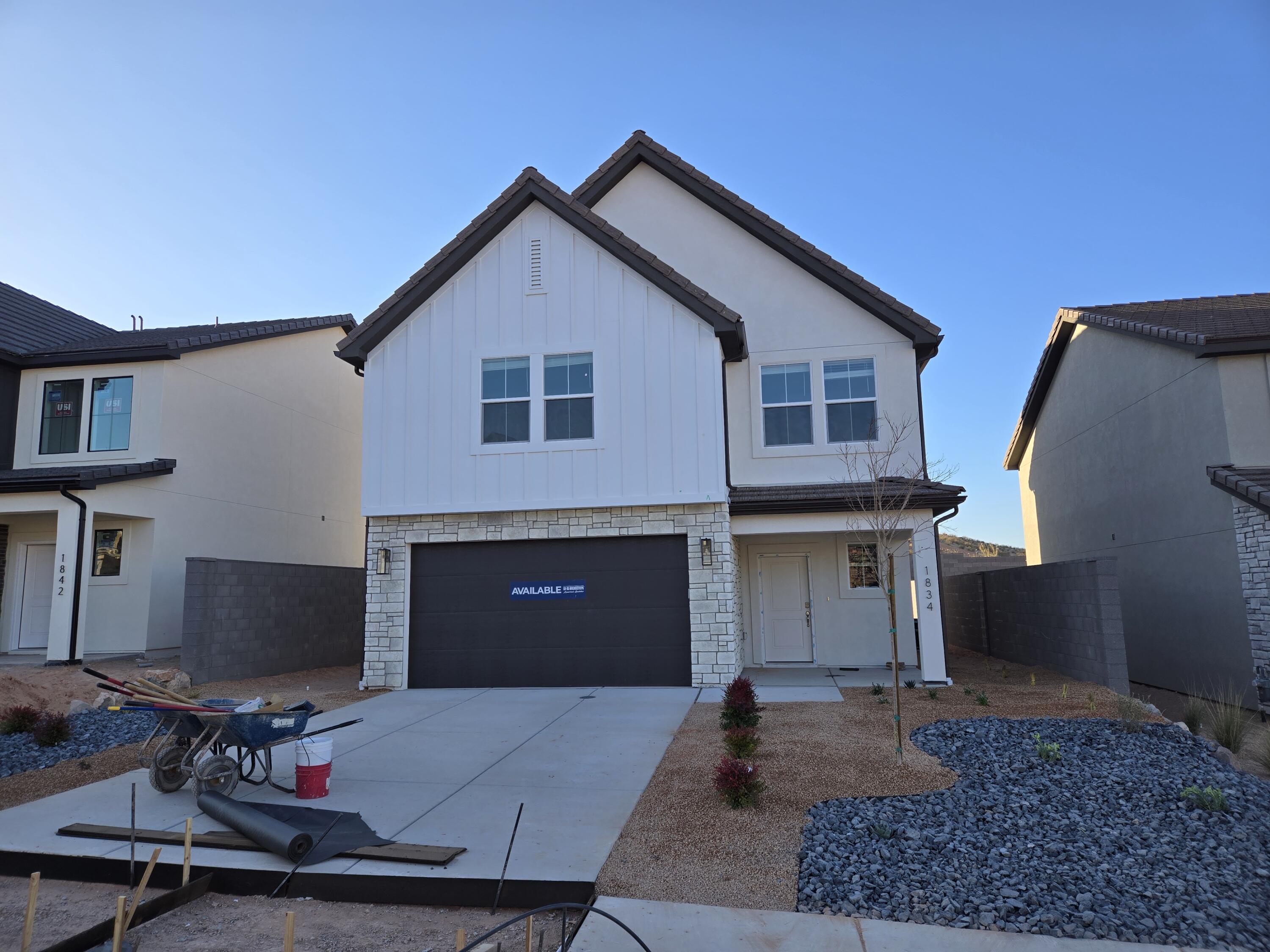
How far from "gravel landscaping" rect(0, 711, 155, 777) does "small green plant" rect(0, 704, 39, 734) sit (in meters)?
0.05

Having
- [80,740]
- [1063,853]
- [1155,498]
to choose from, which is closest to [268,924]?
[1063,853]

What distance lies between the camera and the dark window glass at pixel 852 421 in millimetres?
13742

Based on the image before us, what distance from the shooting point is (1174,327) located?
1449cm

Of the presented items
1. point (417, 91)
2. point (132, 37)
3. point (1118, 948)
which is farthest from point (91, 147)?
point (1118, 948)

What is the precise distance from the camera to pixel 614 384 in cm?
1243

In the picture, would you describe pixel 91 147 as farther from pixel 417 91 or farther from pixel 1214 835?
pixel 1214 835

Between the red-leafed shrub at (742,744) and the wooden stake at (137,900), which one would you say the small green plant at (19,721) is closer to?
the wooden stake at (137,900)

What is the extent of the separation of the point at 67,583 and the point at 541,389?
8.86 m

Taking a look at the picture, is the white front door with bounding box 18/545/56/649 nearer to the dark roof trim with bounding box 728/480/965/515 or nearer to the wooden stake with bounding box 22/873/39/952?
the dark roof trim with bounding box 728/480/965/515

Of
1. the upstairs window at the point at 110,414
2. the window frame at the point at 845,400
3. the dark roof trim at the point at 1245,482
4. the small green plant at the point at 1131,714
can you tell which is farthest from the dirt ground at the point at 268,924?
the upstairs window at the point at 110,414

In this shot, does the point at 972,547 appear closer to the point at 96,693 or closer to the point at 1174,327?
the point at 1174,327

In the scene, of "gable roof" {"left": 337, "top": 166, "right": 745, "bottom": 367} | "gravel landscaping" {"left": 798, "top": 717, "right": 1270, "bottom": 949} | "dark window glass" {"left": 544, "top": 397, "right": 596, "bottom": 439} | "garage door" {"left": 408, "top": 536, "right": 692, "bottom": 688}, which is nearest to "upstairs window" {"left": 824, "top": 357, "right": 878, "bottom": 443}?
"gable roof" {"left": 337, "top": 166, "right": 745, "bottom": 367}

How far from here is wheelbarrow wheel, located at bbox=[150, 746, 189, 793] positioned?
6.69 m

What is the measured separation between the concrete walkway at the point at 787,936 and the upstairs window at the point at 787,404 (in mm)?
10319
